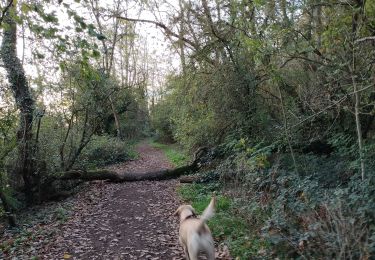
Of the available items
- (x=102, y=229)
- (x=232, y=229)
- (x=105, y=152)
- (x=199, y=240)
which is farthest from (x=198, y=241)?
(x=105, y=152)

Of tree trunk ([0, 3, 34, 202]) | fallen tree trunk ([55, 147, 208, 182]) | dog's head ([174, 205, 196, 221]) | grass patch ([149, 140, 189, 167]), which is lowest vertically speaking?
dog's head ([174, 205, 196, 221])

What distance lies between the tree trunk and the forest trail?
1.58 metres

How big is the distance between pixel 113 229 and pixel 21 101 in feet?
17.6

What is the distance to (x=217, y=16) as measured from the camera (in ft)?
44.2

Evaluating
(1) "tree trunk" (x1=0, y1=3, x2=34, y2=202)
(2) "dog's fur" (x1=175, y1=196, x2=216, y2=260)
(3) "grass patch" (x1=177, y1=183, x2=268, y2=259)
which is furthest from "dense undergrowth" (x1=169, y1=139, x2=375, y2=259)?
(1) "tree trunk" (x1=0, y1=3, x2=34, y2=202)

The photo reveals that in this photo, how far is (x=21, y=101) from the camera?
10953mm

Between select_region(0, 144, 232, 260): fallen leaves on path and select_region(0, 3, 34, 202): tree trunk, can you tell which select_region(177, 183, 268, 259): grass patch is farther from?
select_region(0, 3, 34, 202): tree trunk

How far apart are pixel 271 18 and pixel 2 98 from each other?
335 inches

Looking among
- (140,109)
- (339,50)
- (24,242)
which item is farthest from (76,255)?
(140,109)

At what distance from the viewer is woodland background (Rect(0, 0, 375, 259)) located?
5.48m

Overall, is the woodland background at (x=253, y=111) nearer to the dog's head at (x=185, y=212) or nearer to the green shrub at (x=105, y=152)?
Answer: the dog's head at (x=185, y=212)

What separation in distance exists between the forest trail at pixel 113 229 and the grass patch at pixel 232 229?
836 mm

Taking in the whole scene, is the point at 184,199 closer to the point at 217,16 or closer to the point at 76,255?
the point at 76,255

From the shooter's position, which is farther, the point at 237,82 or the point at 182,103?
the point at 182,103
